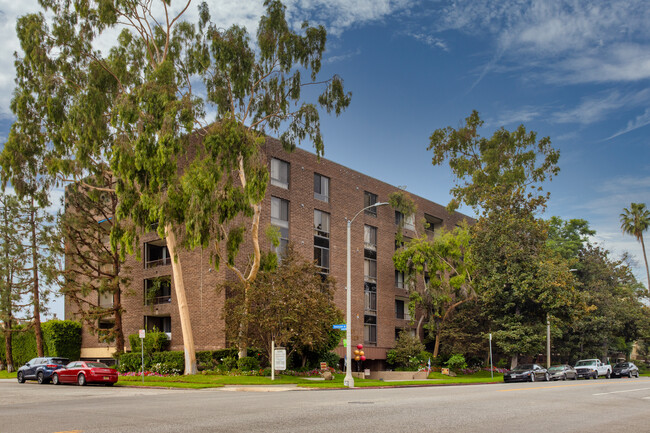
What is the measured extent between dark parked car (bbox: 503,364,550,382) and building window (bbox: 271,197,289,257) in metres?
17.0

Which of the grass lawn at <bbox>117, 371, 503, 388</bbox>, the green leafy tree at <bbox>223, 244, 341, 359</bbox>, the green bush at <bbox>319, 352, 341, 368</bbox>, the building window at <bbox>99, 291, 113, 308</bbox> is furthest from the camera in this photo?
the building window at <bbox>99, 291, 113, 308</bbox>

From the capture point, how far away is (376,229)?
52031 millimetres

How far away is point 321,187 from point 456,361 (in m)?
17.4

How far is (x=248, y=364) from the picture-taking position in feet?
116

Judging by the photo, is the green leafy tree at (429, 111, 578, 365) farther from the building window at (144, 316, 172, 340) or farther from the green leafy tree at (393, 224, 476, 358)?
the building window at (144, 316, 172, 340)

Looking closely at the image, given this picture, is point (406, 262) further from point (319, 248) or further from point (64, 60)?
point (64, 60)

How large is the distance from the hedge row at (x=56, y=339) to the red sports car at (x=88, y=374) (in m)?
17.9

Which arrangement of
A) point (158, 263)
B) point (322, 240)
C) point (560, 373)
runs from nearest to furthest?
point (560, 373) → point (158, 263) → point (322, 240)

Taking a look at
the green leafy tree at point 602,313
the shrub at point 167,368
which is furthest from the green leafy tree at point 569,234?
the shrub at point 167,368

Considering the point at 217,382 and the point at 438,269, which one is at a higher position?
the point at 438,269

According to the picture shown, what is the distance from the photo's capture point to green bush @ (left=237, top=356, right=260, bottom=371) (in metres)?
35.0

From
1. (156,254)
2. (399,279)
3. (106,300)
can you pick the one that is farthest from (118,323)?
(399,279)

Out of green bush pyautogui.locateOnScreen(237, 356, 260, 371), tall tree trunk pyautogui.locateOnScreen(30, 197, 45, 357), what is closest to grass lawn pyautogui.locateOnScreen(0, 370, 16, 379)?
tall tree trunk pyautogui.locateOnScreen(30, 197, 45, 357)

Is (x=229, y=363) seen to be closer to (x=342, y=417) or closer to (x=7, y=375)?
(x=7, y=375)
